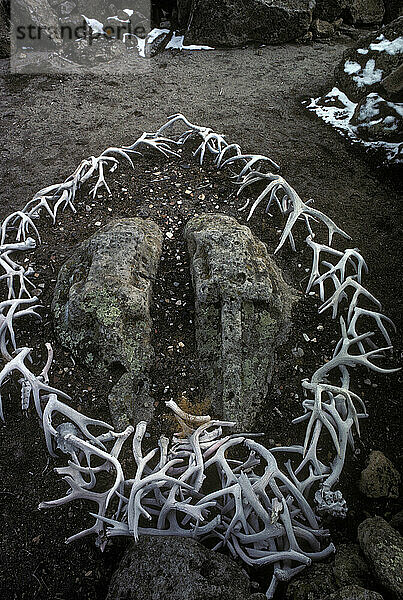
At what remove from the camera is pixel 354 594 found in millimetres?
1509

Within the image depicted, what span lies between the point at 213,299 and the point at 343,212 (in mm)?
1542

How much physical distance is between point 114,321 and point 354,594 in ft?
4.52

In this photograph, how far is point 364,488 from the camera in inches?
81.9

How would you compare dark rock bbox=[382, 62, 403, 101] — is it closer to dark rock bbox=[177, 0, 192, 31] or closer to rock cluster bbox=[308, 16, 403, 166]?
rock cluster bbox=[308, 16, 403, 166]

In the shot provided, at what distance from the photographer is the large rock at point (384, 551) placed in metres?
1.57

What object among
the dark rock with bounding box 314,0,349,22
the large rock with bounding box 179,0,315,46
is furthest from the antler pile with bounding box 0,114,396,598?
the dark rock with bounding box 314,0,349,22

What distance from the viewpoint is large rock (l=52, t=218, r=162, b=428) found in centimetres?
229

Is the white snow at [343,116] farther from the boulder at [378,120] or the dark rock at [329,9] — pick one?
the dark rock at [329,9]

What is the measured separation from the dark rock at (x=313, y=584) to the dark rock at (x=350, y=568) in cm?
3

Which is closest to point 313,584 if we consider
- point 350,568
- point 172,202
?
point 350,568

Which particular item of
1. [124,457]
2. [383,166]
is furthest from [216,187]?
[124,457]

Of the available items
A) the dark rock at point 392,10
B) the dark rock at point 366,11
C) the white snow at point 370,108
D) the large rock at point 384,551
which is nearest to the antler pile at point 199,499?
the large rock at point 384,551

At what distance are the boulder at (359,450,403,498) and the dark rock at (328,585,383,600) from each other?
58cm

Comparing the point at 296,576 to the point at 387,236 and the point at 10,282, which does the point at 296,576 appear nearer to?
the point at 10,282
